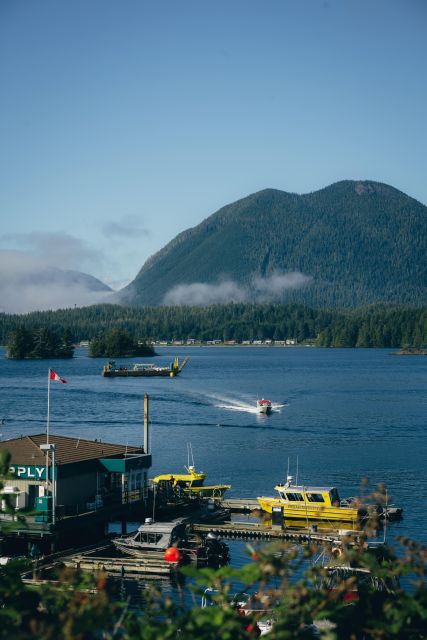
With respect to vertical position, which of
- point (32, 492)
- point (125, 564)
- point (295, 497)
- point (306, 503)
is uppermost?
point (32, 492)

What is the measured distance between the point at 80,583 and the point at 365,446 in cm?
6124

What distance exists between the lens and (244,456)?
214 feet

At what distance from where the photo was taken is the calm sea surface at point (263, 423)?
56.6 m

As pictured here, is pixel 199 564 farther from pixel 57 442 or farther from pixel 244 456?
pixel 244 456

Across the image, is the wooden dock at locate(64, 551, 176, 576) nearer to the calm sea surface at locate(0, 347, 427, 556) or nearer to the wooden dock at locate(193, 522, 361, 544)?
the wooden dock at locate(193, 522, 361, 544)

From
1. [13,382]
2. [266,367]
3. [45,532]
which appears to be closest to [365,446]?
[45,532]

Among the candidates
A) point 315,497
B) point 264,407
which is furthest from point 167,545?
point 264,407

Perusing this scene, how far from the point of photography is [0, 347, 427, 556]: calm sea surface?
5659 centimetres

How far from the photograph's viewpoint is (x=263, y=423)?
86.7m

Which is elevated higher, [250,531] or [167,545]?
[167,545]

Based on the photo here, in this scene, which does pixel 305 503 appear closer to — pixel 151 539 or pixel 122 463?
pixel 122 463

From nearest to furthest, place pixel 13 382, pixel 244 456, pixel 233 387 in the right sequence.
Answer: pixel 244 456, pixel 233 387, pixel 13 382

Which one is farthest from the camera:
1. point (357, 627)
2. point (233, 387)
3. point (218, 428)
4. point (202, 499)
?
point (233, 387)

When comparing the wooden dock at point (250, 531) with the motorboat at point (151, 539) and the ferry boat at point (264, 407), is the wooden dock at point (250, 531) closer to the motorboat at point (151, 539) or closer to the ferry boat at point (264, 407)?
the motorboat at point (151, 539)
